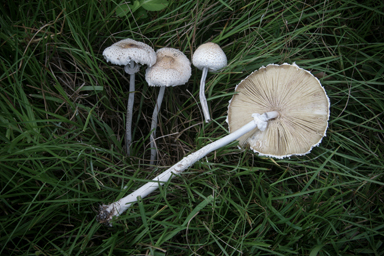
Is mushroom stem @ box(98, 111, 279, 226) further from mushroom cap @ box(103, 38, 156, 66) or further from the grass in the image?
mushroom cap @ box(103, 38, 156, 66)

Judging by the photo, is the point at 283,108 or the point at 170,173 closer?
the point at 170,173

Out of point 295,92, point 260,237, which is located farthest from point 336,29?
point 260,237

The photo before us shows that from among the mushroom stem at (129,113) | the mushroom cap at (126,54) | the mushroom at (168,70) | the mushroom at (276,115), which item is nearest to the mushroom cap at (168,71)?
the mushroom at (168,70)

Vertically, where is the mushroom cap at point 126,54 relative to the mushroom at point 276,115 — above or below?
above

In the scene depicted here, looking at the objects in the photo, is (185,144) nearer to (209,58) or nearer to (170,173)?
(170,173)

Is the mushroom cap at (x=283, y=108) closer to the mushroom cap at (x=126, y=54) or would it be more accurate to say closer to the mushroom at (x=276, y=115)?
the mushroom at (x=276, y=115)

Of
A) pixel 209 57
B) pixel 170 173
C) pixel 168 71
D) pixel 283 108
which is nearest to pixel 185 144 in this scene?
pixel 170 173
